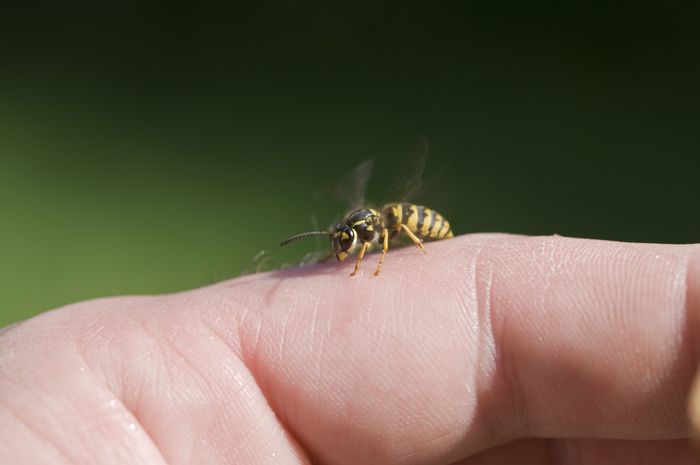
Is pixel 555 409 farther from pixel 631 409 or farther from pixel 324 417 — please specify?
pixel 324 417

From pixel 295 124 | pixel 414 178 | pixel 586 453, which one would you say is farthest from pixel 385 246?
pixel 295 124

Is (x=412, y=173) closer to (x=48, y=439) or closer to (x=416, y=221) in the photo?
(x=416, y=221)

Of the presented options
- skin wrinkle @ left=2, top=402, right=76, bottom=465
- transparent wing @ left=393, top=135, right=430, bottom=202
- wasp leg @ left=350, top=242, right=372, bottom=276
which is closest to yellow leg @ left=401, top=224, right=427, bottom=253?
wasp leg @ left=350, top=242, right=372, bottom=276

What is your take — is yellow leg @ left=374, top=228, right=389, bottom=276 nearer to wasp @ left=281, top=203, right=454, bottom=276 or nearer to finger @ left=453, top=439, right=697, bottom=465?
wasp @ left=281, top=203, right=454, bottom=276

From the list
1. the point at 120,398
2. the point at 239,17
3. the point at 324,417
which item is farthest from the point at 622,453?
the point at 239,17

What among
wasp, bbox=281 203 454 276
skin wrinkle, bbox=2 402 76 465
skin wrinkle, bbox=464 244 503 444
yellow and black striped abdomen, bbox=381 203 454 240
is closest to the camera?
skin wrinkle, bbox=2 402 76 465
